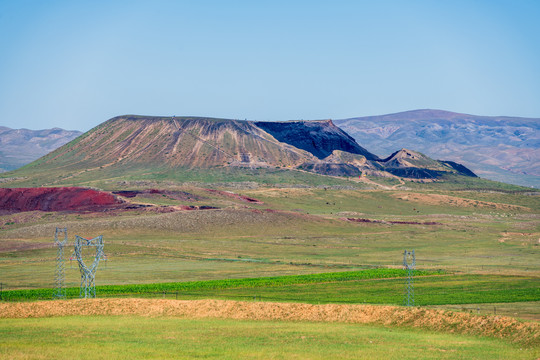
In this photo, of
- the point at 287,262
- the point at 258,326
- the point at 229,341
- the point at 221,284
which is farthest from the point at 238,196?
the point at 229,341

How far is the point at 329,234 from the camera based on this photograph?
433 ft

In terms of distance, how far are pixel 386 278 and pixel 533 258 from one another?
3164 centimetres

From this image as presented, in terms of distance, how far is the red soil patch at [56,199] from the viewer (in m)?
153

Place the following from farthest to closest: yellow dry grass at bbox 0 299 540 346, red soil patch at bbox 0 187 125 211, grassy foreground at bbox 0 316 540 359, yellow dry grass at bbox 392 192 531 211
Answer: yellow dry grass at bbox 392 192 531 211
red soil patch at bbox 0 187 125 211
yellow dry grass at bbox 0 299 540 346
grassy foreground at bbox 0 316 540 359

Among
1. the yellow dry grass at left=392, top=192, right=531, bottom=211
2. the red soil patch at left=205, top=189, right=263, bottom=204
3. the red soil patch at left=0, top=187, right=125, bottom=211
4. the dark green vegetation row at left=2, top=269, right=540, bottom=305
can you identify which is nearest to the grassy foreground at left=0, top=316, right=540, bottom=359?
the dark green vegetation row at left=2, top=269, right=540, bottom=305

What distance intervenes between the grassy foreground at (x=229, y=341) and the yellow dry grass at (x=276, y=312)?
1073mm

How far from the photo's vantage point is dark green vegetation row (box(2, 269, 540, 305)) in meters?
56.2

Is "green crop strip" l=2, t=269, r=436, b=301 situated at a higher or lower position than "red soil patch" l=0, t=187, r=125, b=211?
lower

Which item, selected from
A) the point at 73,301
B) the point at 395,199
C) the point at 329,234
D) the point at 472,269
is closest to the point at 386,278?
the point at 472,269

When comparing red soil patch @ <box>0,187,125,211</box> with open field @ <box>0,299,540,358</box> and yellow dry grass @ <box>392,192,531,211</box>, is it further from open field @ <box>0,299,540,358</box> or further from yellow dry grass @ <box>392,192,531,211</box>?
open field @ <box>0,299,540,358</box>

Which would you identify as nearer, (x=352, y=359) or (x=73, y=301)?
(x=352, y=359)

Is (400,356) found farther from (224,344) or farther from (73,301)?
(73,301)

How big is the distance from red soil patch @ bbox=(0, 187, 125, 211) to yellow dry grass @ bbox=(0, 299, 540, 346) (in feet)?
339

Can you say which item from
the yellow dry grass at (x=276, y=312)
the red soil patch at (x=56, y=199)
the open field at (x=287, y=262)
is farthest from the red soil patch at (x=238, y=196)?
the yellow dry grass at (x=276, y=312)
